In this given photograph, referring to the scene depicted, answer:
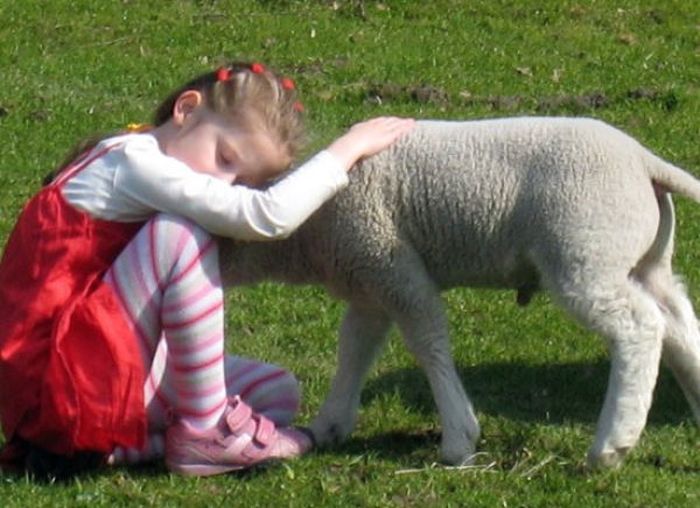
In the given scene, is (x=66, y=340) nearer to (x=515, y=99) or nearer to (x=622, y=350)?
(x=622, y=350)

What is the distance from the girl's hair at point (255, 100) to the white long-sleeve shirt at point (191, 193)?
0.53ft

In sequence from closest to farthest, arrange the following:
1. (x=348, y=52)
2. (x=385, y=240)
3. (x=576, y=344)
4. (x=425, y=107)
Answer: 1. (x=385, y=240)
2. (x=576, y=344)
3. (x=425, y=107)
4. (x=348, y=52)

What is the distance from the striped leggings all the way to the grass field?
27cm

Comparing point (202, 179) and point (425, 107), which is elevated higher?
point (202, 179)

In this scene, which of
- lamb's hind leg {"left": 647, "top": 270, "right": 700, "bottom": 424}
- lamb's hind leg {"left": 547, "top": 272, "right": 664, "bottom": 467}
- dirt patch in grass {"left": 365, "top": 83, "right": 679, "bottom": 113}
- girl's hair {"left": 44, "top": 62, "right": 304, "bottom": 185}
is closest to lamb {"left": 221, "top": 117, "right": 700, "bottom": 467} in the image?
lamb's hind leg {"left": 547, "top": 272, "right": 664, "bottom": 467}

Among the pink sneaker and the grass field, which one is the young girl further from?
the grass field

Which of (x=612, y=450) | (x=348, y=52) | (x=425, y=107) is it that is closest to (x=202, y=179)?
(x=612, y=450)

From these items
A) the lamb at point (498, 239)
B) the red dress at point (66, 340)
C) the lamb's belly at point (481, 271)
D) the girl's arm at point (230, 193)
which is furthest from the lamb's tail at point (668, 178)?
the red dress at point (66, 340)

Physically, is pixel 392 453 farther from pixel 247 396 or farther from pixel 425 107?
pixel 425 107

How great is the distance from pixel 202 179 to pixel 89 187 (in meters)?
0.35

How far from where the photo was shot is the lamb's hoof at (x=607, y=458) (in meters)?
5.46

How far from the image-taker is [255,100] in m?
5.41

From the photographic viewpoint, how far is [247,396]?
5762mm

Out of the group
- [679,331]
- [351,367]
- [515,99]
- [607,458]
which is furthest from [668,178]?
[515,99]
